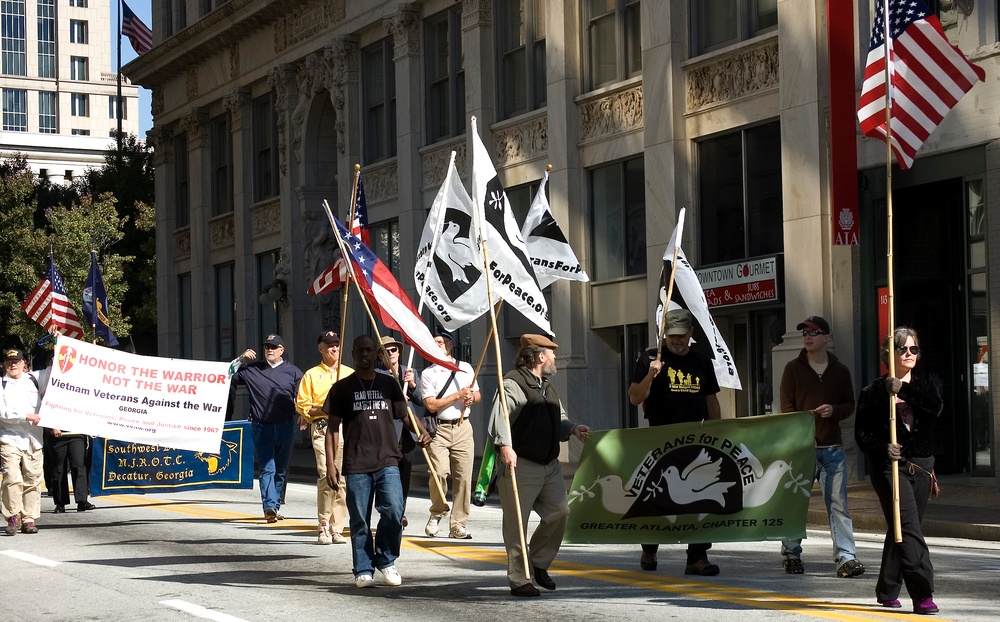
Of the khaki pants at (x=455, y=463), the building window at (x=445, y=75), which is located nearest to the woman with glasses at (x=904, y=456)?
the khaki pants at (x=455, y=463)

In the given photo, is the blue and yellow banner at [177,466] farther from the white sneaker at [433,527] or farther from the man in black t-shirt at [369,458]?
the man in black t-shirt at [369,458]

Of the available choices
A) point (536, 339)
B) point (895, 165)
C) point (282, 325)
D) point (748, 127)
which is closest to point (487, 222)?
point (536, 339)

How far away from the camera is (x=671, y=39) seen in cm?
2452

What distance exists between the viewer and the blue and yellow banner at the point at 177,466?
1812cm

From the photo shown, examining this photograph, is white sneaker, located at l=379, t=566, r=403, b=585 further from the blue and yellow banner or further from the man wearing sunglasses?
the blue and yellow banner

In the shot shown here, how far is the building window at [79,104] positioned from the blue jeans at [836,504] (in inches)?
5141

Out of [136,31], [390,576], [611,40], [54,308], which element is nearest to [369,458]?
[390,576]

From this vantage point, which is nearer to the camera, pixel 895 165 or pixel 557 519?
pixel 557 519

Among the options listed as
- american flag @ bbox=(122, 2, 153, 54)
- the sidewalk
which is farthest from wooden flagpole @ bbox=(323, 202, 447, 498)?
american flag @ bbox=(122, 2, 153, 54)

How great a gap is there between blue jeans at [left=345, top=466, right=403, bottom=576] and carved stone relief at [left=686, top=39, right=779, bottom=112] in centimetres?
1303

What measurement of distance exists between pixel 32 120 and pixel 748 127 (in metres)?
119

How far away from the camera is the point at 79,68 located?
135875 millimetres

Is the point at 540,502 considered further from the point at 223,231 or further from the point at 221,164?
the point at 221,164

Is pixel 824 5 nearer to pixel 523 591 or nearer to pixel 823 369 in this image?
pixel 823 369
